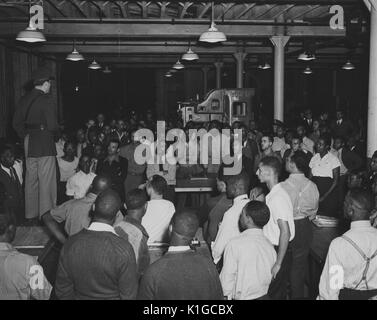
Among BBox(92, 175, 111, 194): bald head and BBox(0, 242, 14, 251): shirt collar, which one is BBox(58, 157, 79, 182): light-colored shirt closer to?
BBox(92, 175, 111, 194): bald head

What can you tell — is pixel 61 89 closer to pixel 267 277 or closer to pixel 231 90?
pixel 231 90

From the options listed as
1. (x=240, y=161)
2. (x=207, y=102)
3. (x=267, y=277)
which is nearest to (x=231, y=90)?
(x=207, y=102)

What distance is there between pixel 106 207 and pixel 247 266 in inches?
43.2

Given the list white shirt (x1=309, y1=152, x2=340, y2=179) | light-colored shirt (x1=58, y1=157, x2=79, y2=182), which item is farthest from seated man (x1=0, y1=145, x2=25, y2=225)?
white shirt (x1=309, y1=152, x2=340, y2=179)

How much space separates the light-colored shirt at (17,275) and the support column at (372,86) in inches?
229

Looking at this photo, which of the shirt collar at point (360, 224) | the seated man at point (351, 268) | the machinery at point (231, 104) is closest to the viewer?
the seated man at point (351, 268)

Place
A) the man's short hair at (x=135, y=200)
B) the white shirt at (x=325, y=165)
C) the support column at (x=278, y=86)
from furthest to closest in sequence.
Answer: the support column at (x=278, y=86) → the white shirt at (x=325, y=165) → the man's short hair at (x=135, y=200)

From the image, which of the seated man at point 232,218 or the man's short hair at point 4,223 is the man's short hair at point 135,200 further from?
the man's short hair at point 4,223

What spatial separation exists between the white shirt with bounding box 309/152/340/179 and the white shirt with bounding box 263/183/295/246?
11.6ft

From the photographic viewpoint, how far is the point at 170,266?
3033 millimetres

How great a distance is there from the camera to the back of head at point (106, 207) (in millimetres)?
3439

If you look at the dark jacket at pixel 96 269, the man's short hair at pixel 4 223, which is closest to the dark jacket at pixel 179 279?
the dark jacket at pixel 96 269

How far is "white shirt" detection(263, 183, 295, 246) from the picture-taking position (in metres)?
4.57
